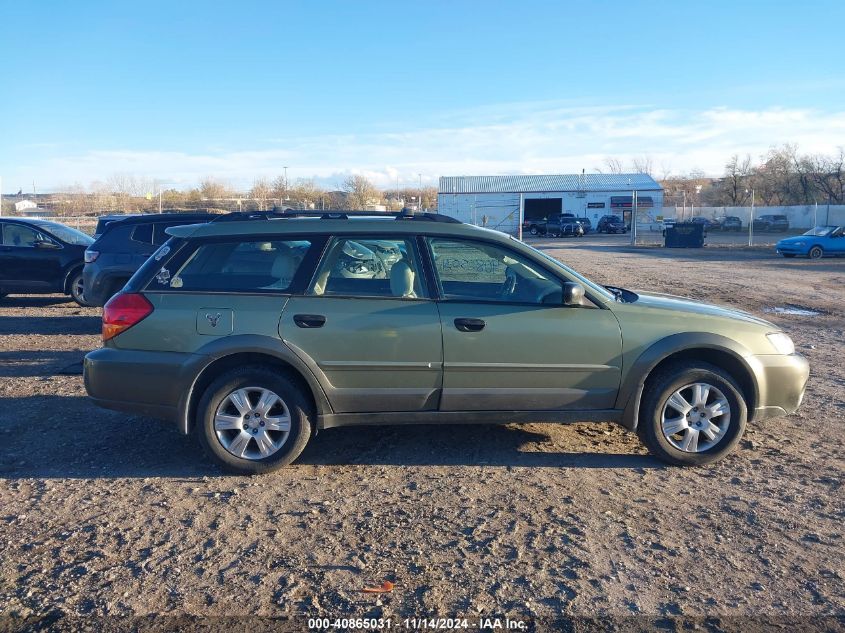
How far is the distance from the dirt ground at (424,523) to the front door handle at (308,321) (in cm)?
104

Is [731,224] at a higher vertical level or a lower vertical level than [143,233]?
higher

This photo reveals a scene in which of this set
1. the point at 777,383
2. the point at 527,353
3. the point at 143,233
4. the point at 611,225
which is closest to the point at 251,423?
the point at 527,353

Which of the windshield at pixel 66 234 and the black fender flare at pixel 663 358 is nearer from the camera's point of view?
the black fender flare at pixel 663 358

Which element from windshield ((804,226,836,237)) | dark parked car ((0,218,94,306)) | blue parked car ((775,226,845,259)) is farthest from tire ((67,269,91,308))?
windshield ((804,226,836,237))

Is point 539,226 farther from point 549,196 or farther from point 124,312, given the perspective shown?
point 124,312

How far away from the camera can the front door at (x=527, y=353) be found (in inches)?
197

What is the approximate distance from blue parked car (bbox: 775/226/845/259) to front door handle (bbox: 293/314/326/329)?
2742 centimetres

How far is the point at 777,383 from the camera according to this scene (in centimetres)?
521

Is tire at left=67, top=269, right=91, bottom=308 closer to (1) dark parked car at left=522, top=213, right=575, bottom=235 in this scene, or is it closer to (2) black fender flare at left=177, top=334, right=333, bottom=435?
(2) black fender flare at left=177, top=334, right=333, bottom=435

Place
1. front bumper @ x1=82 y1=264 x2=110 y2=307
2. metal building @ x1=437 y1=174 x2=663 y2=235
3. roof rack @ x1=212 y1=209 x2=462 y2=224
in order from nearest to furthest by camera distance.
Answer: roof rack @ x1=212 y1=209 x2=462 y2=224 → front bumper @ x1=82 y1=264 x2=110 y2=307 → metal building @ x1=437 y1=174 x2=663 y2=235

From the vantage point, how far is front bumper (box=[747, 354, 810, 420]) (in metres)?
5.18

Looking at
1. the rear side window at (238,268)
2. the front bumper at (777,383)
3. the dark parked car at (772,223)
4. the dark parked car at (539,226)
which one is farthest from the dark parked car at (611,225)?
the rear side window at (238,268)

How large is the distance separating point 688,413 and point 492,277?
66.2 inches

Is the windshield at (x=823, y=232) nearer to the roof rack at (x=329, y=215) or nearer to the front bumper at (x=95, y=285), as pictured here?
the front bumper at (x=95, y=285)
